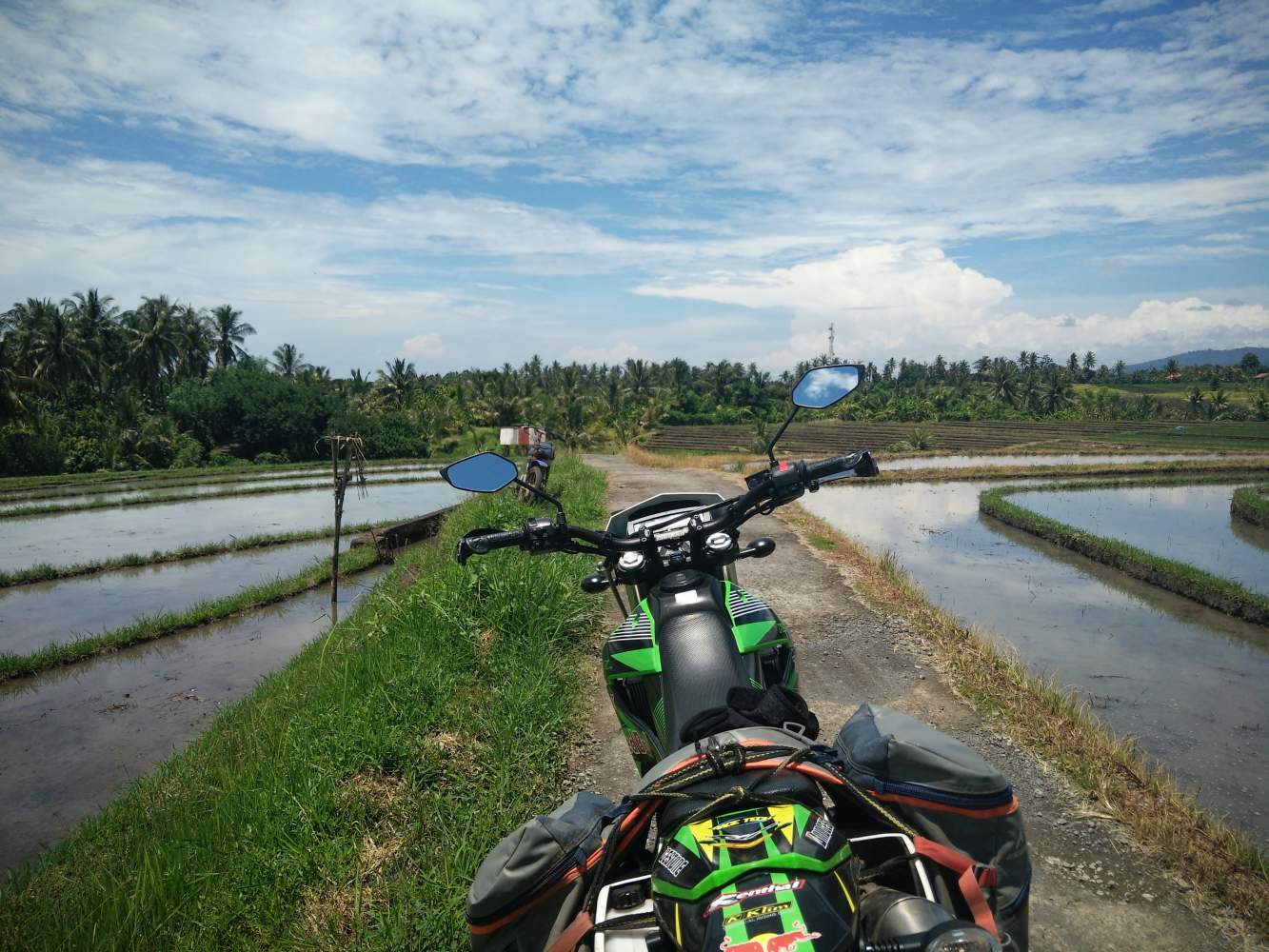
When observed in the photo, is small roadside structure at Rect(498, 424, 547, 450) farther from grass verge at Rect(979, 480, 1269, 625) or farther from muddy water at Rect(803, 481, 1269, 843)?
grass verge at Rect(979, 480, 1269, 625)

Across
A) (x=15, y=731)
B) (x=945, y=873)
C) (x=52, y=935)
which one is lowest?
(x=15, y=731)

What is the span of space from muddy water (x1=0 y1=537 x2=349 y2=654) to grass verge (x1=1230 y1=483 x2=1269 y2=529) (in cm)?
1919

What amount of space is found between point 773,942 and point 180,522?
21.7 metres

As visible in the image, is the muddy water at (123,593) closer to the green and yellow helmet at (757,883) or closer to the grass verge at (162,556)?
the grass verge at (162,556)

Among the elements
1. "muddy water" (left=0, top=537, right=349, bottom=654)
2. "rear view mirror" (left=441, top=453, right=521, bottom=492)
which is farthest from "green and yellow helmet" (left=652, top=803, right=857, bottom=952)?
"muddy water" (left=0, top=537, right=349, bottom=654)

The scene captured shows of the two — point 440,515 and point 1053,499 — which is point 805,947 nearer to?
point 440,515

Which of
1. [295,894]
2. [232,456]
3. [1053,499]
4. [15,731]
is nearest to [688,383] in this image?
[232,456]

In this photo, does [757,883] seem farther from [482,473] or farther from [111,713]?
[111,713]

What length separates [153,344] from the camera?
4197 centimetres

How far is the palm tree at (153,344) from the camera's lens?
41.6 metres

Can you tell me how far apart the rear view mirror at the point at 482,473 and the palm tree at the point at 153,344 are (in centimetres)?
4745

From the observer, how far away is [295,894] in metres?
2.69

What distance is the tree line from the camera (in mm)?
33750

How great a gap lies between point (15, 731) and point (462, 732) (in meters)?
6.50
